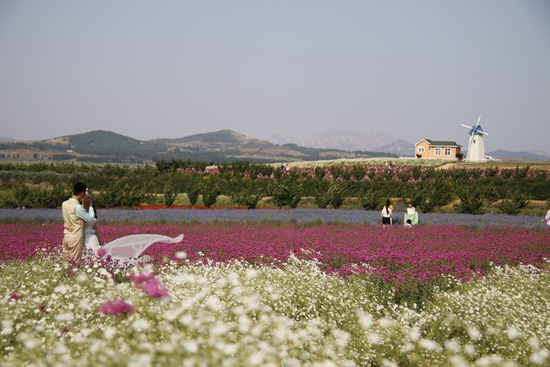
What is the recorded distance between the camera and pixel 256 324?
204 inches

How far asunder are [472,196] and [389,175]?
70.7 ft

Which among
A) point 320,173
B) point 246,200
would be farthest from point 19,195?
point 320,173

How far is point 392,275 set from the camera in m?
9.52

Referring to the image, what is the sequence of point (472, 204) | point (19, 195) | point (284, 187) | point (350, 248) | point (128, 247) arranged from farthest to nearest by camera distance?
point (284, 187), point (472, 204), point (19, 195), point (350, 248), point (128, 247)

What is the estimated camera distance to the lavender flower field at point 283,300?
4.26m

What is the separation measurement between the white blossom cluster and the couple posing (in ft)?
1.91

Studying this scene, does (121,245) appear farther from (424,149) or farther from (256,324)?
(424,149)

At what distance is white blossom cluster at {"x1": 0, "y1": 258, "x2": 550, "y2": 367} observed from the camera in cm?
402

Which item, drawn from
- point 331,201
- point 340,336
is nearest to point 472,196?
point 331,201

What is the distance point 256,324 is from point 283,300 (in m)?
1.93

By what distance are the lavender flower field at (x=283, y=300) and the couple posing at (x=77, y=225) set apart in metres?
0.34

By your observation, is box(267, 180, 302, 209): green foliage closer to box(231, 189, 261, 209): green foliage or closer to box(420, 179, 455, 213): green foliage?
box(231, 189, 261, 209): green foliage

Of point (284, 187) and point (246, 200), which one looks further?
point (284, 187)

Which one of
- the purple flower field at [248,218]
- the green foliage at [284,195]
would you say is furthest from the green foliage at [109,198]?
the green foliage at [284,195]
